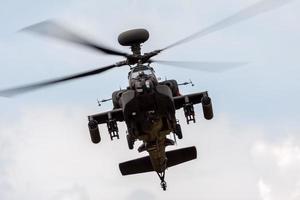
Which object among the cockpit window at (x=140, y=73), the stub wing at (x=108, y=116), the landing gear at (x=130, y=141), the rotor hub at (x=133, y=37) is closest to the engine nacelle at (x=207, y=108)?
the cockpit window at (x=140, y=73)

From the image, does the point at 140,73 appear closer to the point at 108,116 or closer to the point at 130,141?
the point at 108,116

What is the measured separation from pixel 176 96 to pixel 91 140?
454 centimetres

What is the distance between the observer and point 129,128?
2836cm

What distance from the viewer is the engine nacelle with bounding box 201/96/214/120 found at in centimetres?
2919

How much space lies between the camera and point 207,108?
1149 inches

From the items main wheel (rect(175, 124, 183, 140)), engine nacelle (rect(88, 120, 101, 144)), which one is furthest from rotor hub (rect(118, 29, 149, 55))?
main wheel (rect(175, 124, 183, 140))

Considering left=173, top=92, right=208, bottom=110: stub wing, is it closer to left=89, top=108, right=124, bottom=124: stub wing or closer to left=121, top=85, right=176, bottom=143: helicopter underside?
left=121, top=85, right=176, bottom=143: helicopter underside

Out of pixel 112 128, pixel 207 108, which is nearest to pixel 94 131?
pixel 112 128

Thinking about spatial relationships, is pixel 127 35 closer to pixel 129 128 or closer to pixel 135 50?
pixel 135 50

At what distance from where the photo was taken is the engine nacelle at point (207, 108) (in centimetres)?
2919

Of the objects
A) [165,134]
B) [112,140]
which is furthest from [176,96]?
[112,140]

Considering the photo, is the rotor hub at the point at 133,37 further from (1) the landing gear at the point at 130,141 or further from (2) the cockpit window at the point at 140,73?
(1) the landing gear at the point at 130,141

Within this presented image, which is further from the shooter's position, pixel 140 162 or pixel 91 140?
pixel 140 162

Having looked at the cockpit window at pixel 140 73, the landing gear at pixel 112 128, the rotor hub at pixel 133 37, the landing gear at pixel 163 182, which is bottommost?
the landing gear at pixel 163 182
